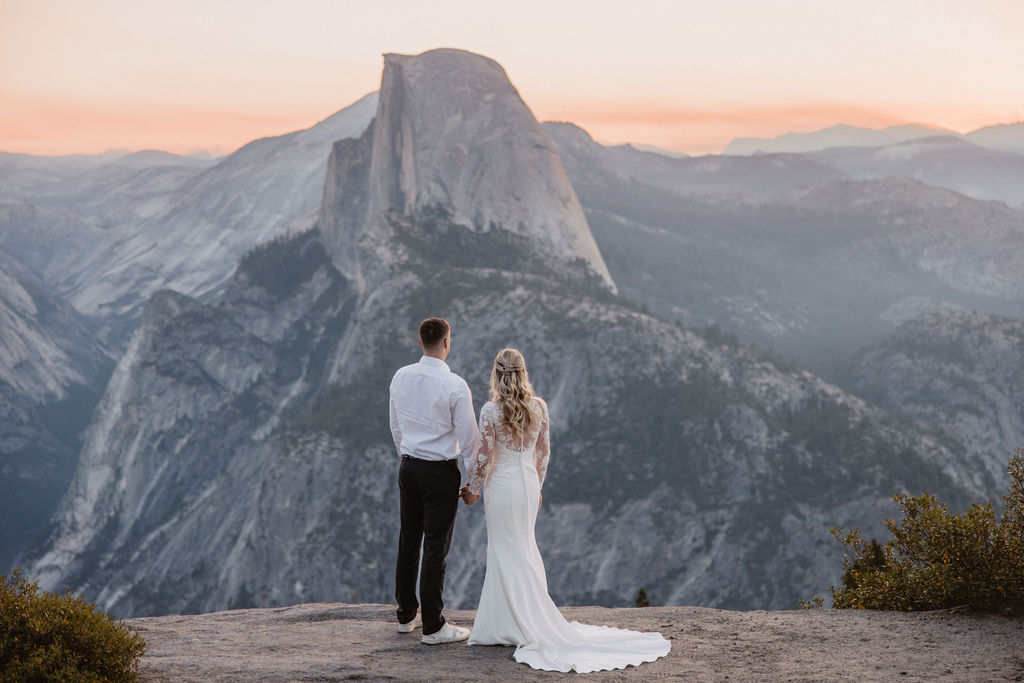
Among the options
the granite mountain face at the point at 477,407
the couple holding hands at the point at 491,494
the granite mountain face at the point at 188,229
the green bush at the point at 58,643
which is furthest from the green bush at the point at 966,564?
the granite mountain face at the point at 188,229

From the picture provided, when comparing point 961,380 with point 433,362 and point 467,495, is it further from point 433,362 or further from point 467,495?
point 433,362

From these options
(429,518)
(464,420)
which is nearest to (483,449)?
(464,420)

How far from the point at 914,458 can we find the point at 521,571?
46.8 meters

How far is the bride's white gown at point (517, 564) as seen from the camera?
935cm

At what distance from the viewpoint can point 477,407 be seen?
216 ft

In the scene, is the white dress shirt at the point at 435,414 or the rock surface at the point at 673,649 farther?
the white dress shirt at the point at 435,414

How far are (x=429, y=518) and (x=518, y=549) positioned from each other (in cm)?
107

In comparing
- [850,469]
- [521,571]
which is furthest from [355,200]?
[521,571]

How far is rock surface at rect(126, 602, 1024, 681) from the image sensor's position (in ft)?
29.2

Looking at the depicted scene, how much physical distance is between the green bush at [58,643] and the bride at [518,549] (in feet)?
11.9

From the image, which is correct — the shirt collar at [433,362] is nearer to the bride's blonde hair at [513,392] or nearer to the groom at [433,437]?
the groom at [433,437]

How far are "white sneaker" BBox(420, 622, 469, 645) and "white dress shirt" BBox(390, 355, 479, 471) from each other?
2019 mm

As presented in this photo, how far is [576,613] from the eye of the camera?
12.2 m

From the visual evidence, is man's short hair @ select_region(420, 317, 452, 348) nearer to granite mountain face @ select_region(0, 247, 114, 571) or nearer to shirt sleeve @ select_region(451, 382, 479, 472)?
shirt sleeve @ select_region(451, 382, 479, 472)
